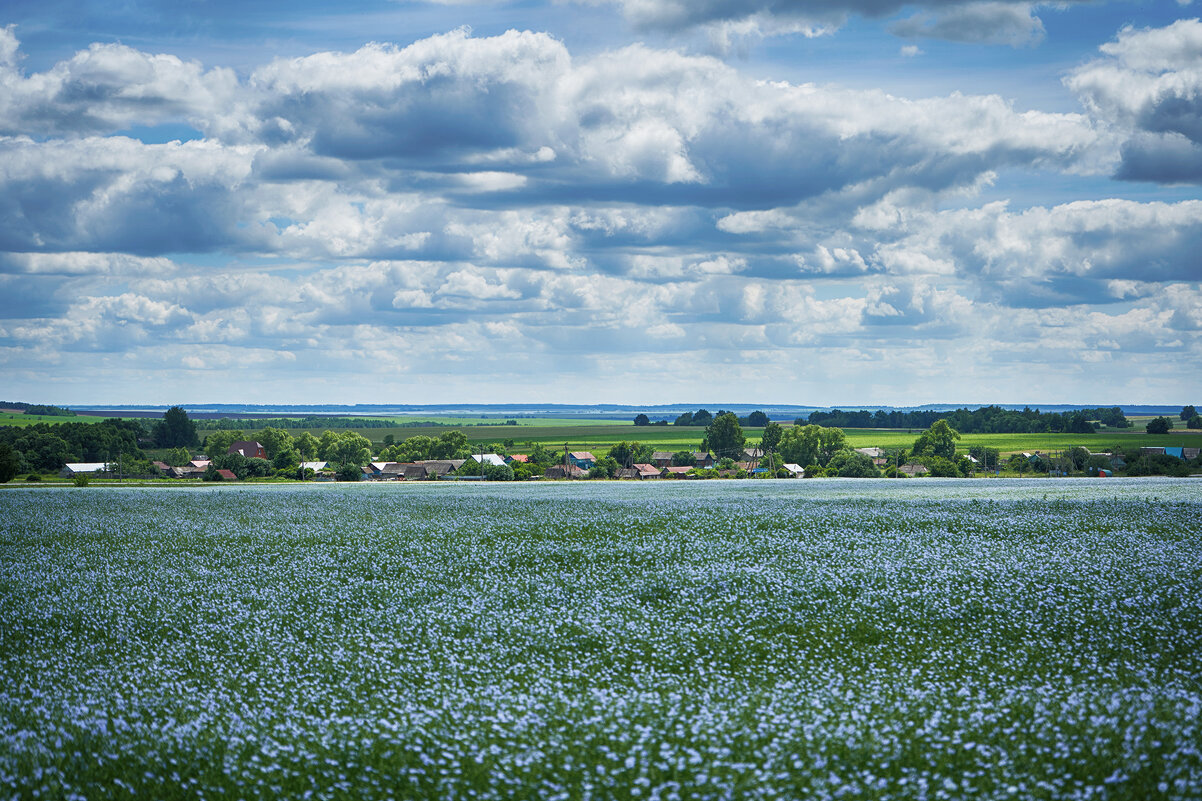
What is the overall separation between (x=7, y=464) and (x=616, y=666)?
86819 millimetres

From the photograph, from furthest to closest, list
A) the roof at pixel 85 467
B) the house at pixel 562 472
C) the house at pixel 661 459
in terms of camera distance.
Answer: the house at pixel 661 459 → the house at pixel 562 472 → the roof at pixel 85 467

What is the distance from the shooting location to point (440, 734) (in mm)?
14484

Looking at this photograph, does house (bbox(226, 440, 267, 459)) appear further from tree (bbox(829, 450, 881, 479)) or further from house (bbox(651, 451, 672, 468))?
tree (bbox(829, 450, 881, 479))

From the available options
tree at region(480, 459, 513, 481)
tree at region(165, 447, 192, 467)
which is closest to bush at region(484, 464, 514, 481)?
tree at region(480, 459, 513, 481)

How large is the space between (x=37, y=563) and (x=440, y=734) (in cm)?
2223

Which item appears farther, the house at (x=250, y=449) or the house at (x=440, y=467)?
the house at (x=250, y=449)

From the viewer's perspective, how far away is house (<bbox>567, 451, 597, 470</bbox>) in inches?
6841

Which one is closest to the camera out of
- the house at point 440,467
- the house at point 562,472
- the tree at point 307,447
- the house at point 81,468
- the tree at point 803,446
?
the house at point 81,468

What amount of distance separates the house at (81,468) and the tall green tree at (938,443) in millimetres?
123339

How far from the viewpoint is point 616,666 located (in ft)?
59.3

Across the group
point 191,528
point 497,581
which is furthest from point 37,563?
point 497,581

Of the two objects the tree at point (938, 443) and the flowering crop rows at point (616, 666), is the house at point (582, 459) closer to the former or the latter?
the tree at point (938, 443)

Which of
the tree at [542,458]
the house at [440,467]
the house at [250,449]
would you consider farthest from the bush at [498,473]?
the house at [250,449]

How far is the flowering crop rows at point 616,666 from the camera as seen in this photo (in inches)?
513
